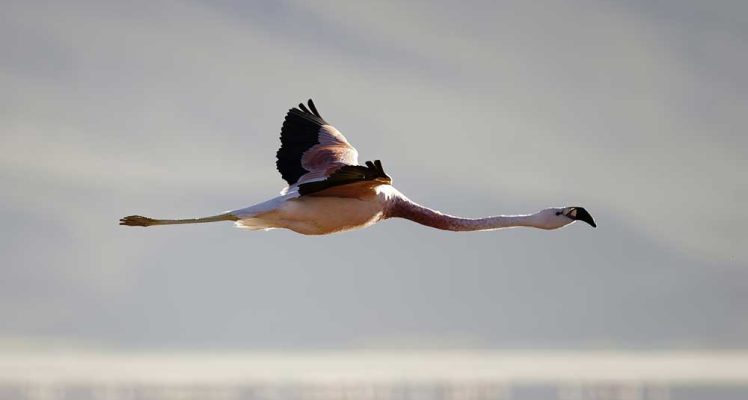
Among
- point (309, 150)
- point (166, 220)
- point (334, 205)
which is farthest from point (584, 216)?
point (166, 220)

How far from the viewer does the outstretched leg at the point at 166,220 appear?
20.4 metres

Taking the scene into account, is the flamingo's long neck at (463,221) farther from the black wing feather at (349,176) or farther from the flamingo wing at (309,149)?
the black wing feather at (349,176)

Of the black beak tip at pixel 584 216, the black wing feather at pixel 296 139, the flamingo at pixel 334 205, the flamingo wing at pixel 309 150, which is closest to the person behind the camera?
the flamingo at pixel 334 205

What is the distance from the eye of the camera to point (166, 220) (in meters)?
21.2

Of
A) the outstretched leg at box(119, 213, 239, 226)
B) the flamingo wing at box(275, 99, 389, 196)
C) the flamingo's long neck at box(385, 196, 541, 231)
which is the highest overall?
the flamingo wing at box(275, 99, 389, 196)

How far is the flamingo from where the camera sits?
19922mm


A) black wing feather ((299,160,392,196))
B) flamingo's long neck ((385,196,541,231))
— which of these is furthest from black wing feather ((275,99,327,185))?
black wing feather ((299,160,392,196))

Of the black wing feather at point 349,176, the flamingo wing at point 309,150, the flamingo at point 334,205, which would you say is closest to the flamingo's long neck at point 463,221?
the flamingo at point 334,205

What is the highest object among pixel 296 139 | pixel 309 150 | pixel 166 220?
pixel 296 139

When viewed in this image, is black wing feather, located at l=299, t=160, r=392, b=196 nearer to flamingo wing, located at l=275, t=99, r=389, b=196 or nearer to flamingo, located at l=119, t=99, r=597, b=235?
flamingo, located at l=119, t=99, r=597, b=235

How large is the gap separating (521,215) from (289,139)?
5.77m

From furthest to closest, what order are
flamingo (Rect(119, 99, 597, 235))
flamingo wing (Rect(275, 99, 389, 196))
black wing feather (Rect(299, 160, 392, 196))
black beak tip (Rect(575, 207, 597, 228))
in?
flamingo wing (Rect(275, 99, 389, 196)), black beak tip (Rect(575, 207, 597, 228)), flamingo (Rect(119, 99, 597, 235)), black wing feather (Rect(299, 160, 392, 196))

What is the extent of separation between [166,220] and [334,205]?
133 inches

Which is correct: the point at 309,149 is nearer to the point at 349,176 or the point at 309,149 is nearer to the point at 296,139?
the point at 296,139
